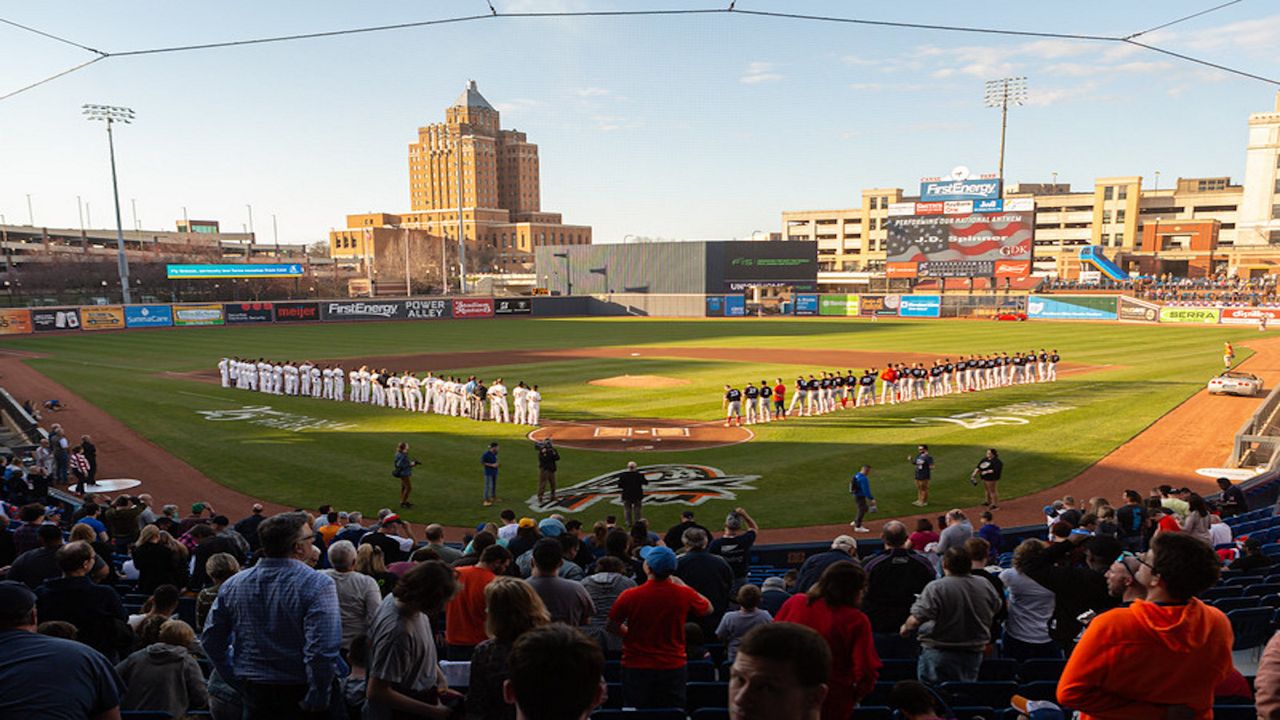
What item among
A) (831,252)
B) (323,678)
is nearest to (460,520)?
(323,678)

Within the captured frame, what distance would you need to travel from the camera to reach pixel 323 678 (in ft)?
14.7

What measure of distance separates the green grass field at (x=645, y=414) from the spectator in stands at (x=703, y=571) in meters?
7.86

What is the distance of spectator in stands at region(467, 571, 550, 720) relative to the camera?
372 centimetres

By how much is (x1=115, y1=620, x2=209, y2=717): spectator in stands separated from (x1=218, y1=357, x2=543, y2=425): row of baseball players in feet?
63.4

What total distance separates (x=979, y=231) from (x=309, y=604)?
78.4 m

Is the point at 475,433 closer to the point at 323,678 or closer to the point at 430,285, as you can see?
the point at 323,678

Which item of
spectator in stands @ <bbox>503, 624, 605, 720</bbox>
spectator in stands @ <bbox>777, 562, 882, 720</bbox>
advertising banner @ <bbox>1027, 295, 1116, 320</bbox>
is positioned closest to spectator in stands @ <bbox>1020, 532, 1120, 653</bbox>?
spectator in stands @ <bbox>777, 562, 882, 720</bbox>

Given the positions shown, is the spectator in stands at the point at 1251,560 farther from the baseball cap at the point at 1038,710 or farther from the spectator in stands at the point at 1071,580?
the baseball cap at the point at 1038,710

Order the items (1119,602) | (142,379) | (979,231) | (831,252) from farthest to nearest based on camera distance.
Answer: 1. (831,252)
2. (979,231)
3. (142,379)
4. (1119,602)

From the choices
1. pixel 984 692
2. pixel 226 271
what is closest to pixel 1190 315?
pixel 984 692

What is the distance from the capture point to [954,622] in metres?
5.51

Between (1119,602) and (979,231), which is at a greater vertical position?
(979,231)

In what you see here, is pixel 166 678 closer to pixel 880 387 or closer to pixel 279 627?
pixel 279 627

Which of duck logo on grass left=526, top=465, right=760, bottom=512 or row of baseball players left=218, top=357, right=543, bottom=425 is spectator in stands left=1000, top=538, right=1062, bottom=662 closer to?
duck logo on grass left=526, top=465, right=760, bottom=512
